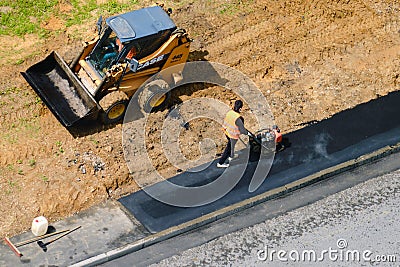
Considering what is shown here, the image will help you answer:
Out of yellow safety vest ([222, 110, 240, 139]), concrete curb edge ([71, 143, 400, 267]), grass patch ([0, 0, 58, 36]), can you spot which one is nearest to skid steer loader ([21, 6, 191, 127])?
yellow safety vest ([222, 110, 240, 139])

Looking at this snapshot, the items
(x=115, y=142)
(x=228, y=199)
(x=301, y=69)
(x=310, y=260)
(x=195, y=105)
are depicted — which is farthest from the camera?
(x=301, y=69)

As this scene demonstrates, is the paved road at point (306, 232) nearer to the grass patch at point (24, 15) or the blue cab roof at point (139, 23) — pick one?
the blue cab roof at point (139, 23)

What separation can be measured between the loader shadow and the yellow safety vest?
0.87 metres

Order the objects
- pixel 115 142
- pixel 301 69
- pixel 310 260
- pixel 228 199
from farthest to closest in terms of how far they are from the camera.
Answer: pixel 301 69
pixel 115 142
pixel 228 199
pixel 310 260

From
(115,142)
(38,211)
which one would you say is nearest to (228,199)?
(115,142)

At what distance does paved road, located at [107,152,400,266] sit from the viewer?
37.9 feet

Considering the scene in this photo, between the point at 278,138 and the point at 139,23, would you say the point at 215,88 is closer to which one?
the point at 278,138

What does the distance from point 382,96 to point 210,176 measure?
4.97 m

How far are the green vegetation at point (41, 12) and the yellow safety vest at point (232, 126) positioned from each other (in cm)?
568

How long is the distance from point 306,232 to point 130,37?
208 inches

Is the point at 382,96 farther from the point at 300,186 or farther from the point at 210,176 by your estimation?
the point at 210,176

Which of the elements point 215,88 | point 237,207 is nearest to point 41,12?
point 215,88

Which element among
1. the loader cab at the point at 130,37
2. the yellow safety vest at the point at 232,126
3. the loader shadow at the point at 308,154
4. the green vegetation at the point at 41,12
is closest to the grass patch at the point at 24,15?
the green vegetation at the point at 41,12

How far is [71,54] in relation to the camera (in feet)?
50.8
